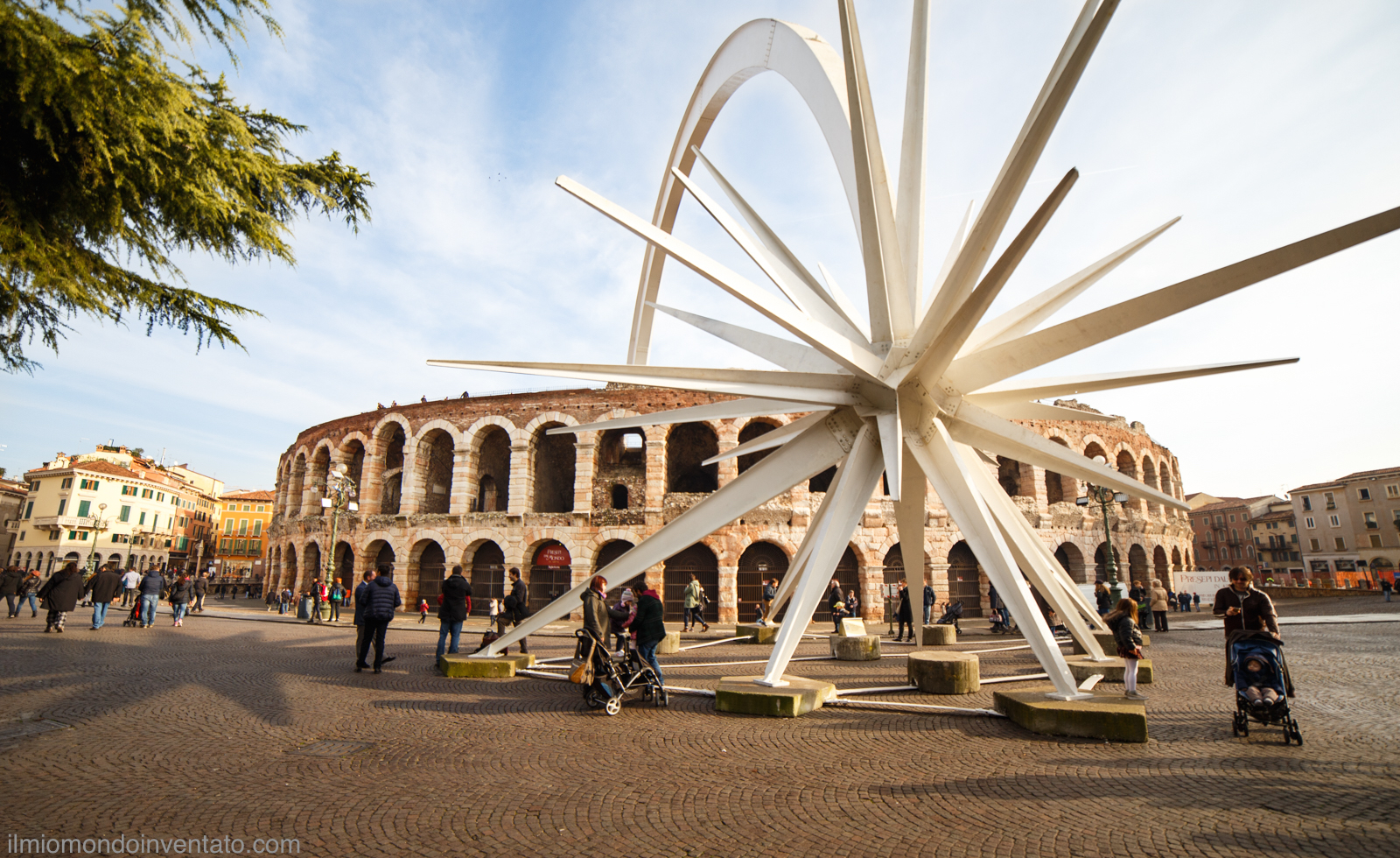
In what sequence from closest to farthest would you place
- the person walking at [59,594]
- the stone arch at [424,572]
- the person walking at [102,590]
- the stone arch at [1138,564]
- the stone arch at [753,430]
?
the person walking at [59,594], the person walking at [102,590], the stone arch at [424,572], the stone arch at [753,430], the stone arch at [1138,564]

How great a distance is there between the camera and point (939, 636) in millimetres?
12547

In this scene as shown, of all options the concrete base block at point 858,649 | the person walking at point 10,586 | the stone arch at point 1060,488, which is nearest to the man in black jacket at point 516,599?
the concrete base block at point 858,649

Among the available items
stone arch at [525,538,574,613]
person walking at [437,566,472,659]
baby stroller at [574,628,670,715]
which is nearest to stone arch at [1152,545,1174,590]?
stone arch at [525,538,574,613]

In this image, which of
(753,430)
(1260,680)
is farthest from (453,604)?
(753,430)

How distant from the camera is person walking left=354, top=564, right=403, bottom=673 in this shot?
8.42 m

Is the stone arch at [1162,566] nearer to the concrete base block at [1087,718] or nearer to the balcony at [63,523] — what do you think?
the concrete base block at [1087,718]

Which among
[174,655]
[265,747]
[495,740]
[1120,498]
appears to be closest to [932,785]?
[495,740]

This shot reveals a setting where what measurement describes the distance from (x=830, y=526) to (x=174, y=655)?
33.8ft

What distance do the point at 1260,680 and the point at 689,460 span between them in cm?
2186

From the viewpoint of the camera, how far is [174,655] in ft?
31.9

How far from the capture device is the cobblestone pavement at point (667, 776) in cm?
326

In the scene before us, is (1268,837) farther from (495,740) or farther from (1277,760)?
(495,740)

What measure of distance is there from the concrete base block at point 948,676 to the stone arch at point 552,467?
17.2 m

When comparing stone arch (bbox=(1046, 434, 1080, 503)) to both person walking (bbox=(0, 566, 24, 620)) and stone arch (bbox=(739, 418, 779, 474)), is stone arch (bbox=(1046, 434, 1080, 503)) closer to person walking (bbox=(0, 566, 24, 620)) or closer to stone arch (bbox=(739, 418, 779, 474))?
stone arch (bbox=(739, 418, 779, 474))
